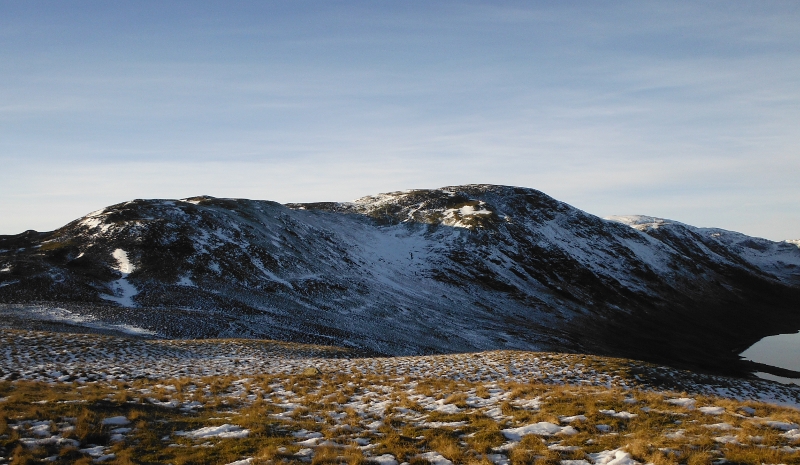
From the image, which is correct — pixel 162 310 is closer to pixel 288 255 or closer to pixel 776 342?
pixel 288 255

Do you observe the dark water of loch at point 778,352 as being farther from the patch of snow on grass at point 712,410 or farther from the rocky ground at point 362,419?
the rocky ground at point 362,419

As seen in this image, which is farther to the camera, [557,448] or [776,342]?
[776,342]

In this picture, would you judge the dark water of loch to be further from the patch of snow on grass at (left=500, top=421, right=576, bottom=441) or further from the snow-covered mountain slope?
the patch of snow on grass at (left=500, top=421, right=576, bottom=441)

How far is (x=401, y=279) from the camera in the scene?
103 meters

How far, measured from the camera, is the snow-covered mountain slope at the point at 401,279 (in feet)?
206

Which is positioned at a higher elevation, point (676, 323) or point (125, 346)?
point (125, 346)

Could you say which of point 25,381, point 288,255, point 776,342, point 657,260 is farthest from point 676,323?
point 25,381

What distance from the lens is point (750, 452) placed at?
31.0 ft

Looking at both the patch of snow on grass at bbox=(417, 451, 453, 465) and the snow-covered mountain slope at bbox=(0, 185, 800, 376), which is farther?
the snow-covered mountain slope at bbox=(0, 185, 800, 376)

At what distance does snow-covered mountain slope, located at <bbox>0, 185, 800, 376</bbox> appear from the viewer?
6275 cm

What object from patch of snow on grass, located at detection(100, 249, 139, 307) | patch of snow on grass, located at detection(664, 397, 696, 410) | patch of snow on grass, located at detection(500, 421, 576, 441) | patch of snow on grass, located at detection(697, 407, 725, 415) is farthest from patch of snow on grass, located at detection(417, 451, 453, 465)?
patch of snow on grass, located at detection(100, 249, 139, 307)

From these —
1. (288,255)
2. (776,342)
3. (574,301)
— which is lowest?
(776,342)

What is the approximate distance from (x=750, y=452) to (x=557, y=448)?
3.61m

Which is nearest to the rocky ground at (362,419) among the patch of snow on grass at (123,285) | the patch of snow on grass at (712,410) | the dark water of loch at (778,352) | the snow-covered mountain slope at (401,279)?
the patch of snow on grass at (712,410)
